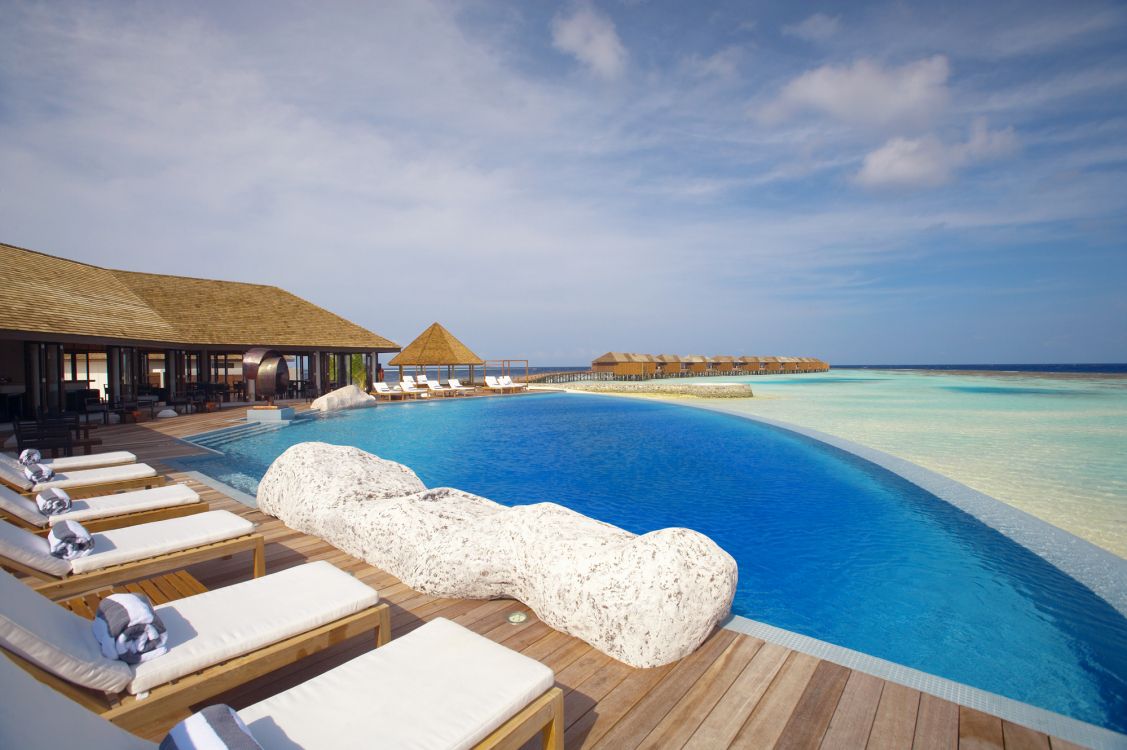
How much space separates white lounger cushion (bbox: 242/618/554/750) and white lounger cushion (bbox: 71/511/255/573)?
2.17m

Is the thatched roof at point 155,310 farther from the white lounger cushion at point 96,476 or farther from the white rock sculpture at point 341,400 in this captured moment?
the white lounger cushion at point 96,476

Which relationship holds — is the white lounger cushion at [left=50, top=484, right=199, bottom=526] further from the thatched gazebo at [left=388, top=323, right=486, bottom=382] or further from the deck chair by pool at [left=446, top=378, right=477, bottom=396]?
the thatched gazebo at [left=388, top=323, right=486, bottom=382]

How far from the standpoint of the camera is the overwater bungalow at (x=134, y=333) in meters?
12.0

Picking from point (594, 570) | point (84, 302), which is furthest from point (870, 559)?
point (84, 302)

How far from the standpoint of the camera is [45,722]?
1.33m

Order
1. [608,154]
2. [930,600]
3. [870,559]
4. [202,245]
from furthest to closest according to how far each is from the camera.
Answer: [202,245]
[608,154]
[870,559]
[930,600]

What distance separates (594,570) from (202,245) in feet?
102

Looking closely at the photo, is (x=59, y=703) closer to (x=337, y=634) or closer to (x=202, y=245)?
(x=337, y=634)

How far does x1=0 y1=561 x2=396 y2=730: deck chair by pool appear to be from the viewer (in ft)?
6.22

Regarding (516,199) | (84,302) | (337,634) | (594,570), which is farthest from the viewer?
(516,199)

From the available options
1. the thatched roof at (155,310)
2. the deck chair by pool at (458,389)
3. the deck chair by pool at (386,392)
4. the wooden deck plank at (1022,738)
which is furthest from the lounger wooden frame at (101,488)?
the deck chair by pool at (458,389)

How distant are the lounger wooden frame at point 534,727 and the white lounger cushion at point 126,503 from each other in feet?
13.6

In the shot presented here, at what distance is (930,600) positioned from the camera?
4.71m

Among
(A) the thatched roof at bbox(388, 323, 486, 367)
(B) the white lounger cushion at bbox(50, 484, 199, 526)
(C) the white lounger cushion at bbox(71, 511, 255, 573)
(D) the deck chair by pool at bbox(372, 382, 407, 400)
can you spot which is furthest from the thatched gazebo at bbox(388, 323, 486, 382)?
(C) the white lounger cushion at bbox(71, 511, 255, 573)
